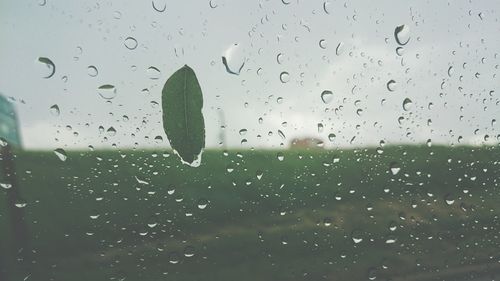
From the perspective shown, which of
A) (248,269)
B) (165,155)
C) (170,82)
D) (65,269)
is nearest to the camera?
(170,82)

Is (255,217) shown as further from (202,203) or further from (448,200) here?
(448,200)

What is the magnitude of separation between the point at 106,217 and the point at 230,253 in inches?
18.0

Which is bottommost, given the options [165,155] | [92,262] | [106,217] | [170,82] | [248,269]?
[248,269]

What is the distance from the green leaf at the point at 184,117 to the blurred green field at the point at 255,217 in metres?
0.29

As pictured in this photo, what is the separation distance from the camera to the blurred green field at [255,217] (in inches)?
44.2

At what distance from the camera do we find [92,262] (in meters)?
1.10

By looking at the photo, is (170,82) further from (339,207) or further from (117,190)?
(339,207)

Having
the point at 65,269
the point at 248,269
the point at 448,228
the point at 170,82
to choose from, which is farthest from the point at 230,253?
the point at 170,82

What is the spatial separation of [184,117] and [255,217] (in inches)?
23.9

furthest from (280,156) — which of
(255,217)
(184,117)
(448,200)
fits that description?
(448,200)

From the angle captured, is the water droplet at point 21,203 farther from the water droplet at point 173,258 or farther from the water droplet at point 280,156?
the water droplet at point 280,156

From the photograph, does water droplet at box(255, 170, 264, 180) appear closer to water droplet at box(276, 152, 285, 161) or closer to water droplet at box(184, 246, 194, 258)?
water droplet at box(276, 152, 285, 161)

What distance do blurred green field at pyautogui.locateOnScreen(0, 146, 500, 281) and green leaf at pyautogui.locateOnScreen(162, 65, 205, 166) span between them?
286 mm

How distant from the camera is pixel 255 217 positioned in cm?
129
